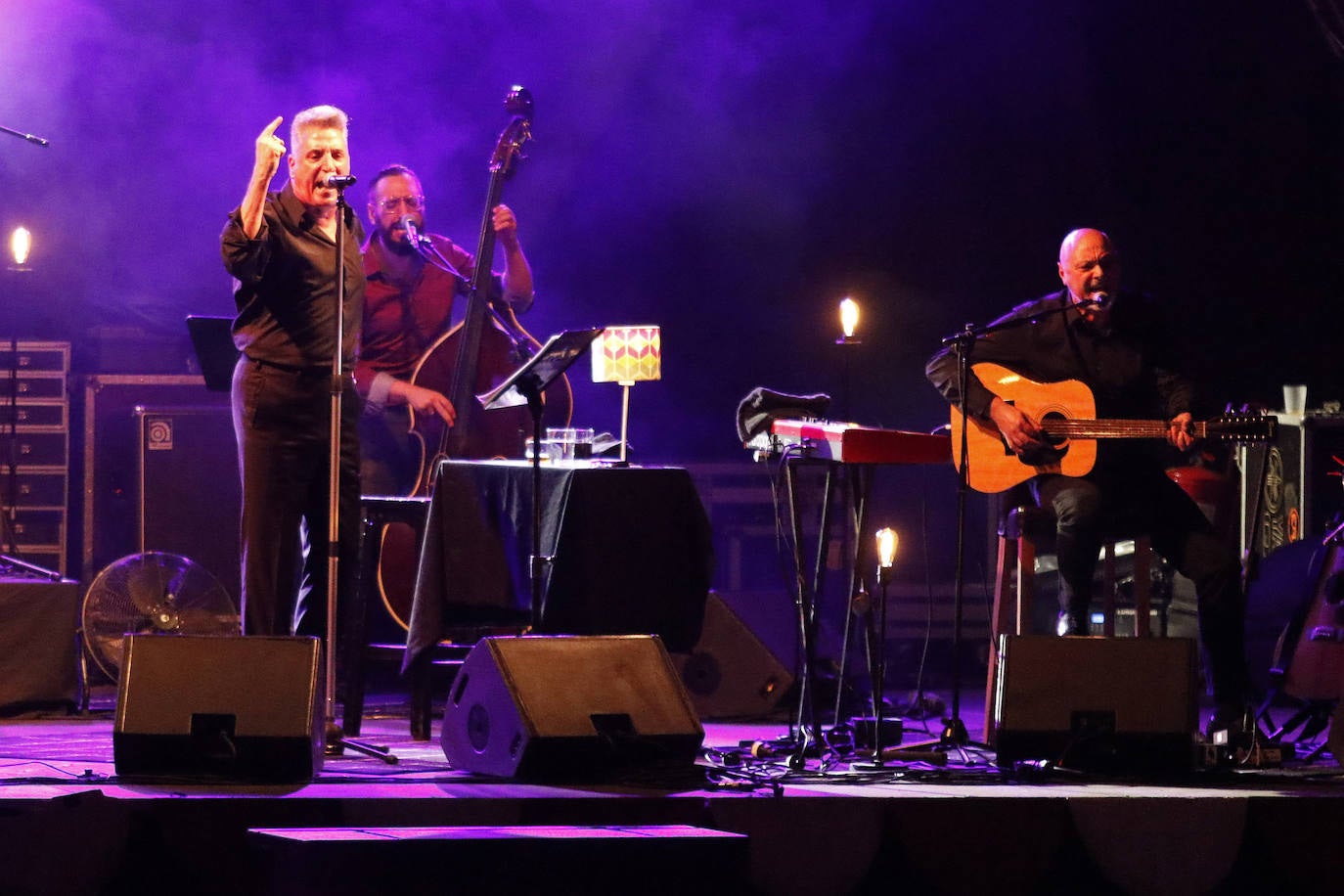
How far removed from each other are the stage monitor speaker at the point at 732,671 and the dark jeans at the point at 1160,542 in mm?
1432

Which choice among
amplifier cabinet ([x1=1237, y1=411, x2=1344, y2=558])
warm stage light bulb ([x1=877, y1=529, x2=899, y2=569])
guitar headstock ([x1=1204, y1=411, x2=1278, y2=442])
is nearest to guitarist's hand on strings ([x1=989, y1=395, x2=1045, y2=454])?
guitar headstock ([x1=1204, y1=411, x2=1278, y2=442])

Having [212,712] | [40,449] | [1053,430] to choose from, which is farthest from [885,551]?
[40,449]

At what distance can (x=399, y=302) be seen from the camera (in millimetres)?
6781

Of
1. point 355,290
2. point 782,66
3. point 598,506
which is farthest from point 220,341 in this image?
point 782,66

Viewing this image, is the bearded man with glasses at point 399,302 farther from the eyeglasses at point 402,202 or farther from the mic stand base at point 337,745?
the mic stand base at point 337,745

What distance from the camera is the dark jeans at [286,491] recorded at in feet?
16.0

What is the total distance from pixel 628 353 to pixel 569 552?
87cm

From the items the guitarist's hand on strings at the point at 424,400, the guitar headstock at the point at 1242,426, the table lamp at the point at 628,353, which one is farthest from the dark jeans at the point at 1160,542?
the guitarist's hand on strings at the point at 424,400

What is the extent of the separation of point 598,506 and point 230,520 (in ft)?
9.92

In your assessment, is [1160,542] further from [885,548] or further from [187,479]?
[187,479]

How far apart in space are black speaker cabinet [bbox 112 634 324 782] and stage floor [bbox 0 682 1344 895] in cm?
7

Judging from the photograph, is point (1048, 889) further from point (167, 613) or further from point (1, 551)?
point (1, 551)

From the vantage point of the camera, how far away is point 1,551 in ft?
24.2

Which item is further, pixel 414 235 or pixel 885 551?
pixel 414 235
